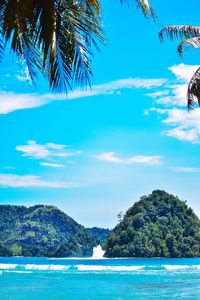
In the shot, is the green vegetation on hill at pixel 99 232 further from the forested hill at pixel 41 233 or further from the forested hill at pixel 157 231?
the forested hill at pixel 157 231

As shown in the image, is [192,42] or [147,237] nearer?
[192,42]

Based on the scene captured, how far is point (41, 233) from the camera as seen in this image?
4963 inches

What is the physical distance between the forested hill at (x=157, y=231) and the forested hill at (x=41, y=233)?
31.2m

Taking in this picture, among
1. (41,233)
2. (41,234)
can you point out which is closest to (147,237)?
(41,234)

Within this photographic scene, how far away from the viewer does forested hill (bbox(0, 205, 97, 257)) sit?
115875 mm

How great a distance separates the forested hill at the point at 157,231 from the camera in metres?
80.8

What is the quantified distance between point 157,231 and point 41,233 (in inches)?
1932

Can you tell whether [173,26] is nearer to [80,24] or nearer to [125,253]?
[80,24]

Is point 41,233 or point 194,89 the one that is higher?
point 41,233

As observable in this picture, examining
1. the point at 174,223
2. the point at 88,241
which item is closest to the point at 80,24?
the point at 174,223

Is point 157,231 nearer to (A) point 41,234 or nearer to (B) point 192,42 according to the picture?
(A) point 41,234

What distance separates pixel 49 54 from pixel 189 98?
177 inches

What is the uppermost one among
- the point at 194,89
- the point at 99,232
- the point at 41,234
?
the point at 99,232

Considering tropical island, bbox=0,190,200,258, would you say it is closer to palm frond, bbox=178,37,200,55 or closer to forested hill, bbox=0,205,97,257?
forested hill, bbox=0,205,97,257
